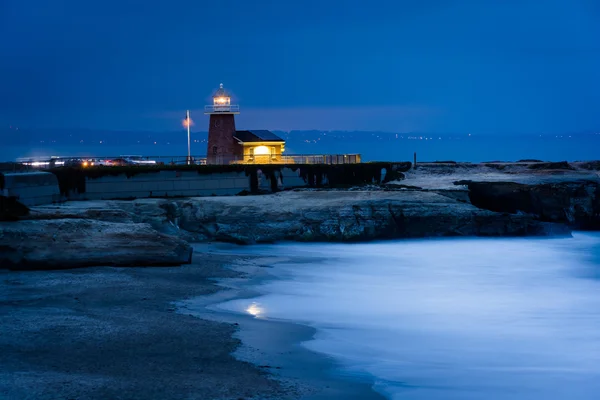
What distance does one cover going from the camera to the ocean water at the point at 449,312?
9.76 metres

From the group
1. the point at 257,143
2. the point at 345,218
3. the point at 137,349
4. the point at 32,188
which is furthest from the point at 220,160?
the point at 137,349

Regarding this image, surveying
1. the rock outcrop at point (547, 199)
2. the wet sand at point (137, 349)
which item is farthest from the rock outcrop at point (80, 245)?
the rock outcrop at point (547, 199)

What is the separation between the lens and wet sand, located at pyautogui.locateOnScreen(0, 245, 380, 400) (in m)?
8.02

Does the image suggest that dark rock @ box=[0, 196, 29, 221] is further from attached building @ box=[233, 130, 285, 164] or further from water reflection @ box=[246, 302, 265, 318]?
attached building @ box=[233, 130, 285, 164]

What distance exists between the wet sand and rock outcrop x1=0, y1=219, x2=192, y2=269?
0.98m

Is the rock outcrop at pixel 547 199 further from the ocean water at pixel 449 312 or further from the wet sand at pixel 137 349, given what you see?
the wet sand at pixel 137 349

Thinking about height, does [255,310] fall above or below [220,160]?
below

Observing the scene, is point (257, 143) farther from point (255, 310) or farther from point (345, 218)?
point (255, 310)

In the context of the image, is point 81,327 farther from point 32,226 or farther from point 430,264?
point 430,264

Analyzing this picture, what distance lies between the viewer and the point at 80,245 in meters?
15.7

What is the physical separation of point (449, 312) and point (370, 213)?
11647 millimetres

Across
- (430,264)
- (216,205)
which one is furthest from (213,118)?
(430,264)

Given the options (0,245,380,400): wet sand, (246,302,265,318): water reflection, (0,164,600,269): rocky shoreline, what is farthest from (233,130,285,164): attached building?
(0,245,380,400): wet sand

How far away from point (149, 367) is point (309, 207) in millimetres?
17188
